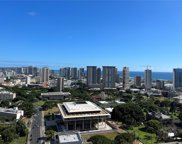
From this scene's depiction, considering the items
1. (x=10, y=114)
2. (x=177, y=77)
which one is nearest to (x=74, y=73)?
(x=177, y=77)

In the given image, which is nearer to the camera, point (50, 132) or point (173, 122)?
point (50, 132)

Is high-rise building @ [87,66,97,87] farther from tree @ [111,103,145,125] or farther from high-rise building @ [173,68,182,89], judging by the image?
tree @ [111,103,145,125]

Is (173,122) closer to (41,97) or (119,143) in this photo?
(119,143)

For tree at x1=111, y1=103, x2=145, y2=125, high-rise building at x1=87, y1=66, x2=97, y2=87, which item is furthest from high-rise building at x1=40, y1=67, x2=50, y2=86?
tree at x1=111, y1=103, x2=145, y2=125

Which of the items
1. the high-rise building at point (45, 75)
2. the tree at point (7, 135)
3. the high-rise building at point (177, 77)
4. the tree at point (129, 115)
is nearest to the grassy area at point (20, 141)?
the tree at point (7, 135)

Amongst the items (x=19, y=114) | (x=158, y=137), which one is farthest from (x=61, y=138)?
(x=19, y=114)

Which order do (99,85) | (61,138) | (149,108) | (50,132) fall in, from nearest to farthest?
(61,138) → (50,132) → (149,108) → (99,85)
